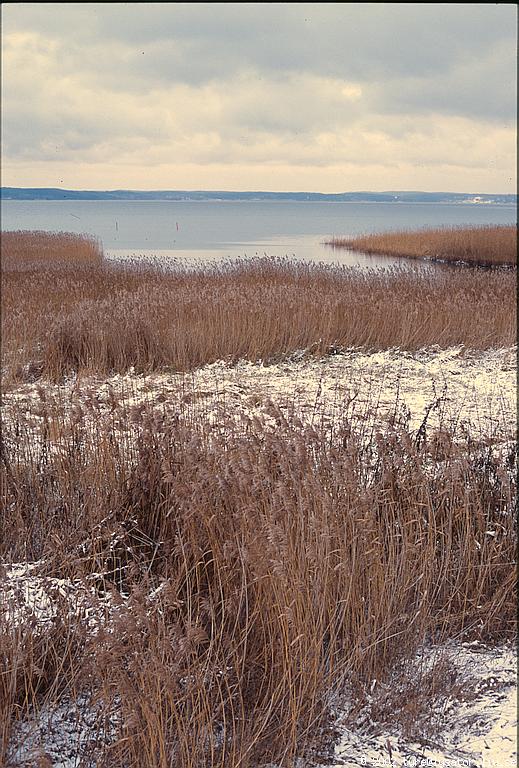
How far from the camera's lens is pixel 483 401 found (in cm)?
651

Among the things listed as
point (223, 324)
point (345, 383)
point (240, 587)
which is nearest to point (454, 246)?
point (223, 324)

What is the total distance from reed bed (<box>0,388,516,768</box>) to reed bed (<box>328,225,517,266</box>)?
20.3 m

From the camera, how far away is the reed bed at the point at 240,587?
2205 millimetres

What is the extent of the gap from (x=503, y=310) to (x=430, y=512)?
817 centimetres

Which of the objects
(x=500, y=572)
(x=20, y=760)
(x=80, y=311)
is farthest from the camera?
(x=80, y=311)

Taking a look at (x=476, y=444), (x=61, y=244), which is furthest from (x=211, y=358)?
(x=61, y=244)

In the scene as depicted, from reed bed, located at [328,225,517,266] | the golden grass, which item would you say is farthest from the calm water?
the golden grass

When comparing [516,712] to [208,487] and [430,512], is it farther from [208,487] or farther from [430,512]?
[208,487]

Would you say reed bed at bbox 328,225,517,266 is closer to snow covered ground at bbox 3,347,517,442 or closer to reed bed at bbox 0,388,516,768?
snow covered ground at bbox 3,347,517,442

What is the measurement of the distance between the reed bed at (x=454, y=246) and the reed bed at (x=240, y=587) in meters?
20.3

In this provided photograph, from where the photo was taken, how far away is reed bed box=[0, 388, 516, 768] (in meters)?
2.21

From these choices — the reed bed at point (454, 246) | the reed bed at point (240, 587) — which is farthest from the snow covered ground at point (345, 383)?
the reed bed at point (454, 246)

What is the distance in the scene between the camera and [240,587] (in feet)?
9.50

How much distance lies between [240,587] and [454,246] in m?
24.1
